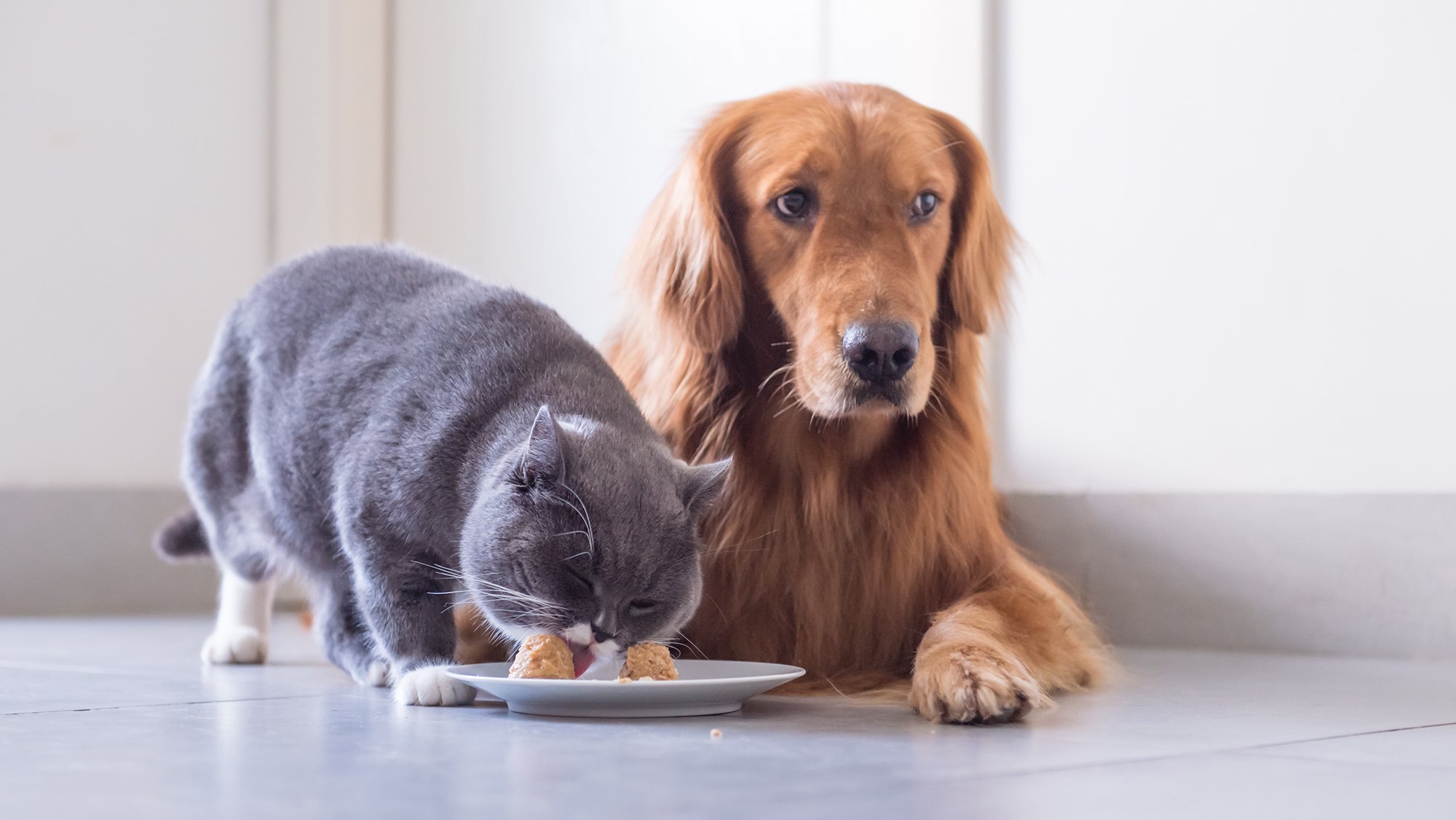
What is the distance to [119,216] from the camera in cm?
397

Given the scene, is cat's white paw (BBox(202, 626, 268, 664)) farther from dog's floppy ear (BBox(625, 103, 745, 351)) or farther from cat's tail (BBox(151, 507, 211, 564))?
dog's floppy ear (BBox(625, 103, 745, 351))

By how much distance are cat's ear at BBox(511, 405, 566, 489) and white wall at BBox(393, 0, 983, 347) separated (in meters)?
1.76

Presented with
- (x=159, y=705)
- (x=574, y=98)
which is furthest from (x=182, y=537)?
(x=574, y=98)

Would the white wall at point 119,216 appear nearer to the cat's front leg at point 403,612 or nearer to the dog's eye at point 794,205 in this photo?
the cat's front leg at point 403,612

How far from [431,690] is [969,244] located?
3.74ft

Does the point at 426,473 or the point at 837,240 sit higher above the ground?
the point at 837,240

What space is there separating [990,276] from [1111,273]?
87cm

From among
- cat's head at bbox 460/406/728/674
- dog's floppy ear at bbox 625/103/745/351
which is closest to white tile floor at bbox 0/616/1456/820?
cat's head at bbox 460/406/728/674

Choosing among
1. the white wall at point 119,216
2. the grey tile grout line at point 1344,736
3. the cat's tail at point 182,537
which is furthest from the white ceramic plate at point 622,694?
the white wall at point 119,216

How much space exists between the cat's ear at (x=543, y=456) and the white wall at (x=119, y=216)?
2491mm

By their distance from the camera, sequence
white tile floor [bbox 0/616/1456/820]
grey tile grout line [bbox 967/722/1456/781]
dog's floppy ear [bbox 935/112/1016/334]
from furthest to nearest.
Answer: dog's floppy ear [bbox 935/112/1016/334]
grey tile grout line [bbox 967/722/1456/781]
white tile floor [bbox 0/616/1456/820]

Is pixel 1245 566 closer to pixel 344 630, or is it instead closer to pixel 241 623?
pixel 344 630

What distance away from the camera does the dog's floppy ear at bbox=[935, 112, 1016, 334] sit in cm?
240

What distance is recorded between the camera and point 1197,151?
10.2 feet
